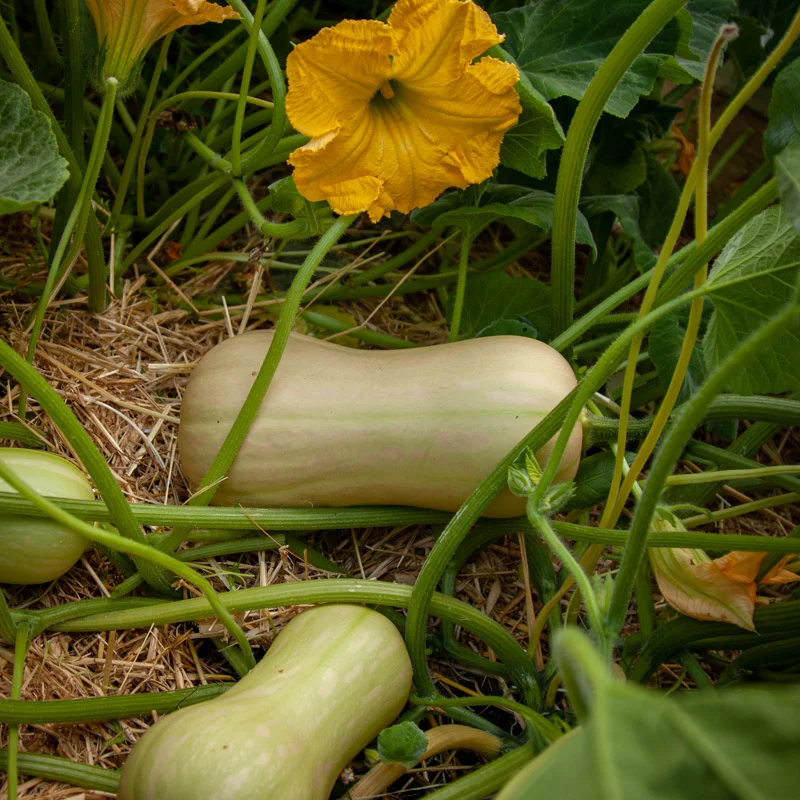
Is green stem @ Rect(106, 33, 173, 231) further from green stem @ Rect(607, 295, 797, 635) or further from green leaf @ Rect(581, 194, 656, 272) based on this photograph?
green stem @ Rect(607, 295, 797, 635)

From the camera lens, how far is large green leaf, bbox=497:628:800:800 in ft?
1.18

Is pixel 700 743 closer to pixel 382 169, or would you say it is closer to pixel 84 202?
pixel 382 169

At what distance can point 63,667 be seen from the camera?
2.98 feet

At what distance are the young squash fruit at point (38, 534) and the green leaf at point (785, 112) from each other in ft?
2.88

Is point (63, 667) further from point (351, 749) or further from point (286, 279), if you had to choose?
point (286, 279)

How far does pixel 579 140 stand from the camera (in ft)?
3.10

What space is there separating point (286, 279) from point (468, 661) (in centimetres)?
68

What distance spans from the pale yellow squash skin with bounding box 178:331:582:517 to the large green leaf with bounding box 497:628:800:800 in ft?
1.90

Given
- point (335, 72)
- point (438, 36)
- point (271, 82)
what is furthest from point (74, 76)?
point (438, 36)

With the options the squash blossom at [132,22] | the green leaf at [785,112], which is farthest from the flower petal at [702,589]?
the squash blossom at [132,22]

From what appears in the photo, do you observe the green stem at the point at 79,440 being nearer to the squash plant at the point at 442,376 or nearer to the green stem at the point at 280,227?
the squash plant at the point at 442,376

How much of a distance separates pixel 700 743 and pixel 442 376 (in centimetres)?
67

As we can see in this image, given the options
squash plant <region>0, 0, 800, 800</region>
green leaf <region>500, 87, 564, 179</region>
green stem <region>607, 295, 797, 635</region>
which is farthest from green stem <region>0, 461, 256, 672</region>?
green leaf <region>500, 87, 564, 179</region>

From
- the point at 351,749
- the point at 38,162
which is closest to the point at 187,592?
the point at 351,749
